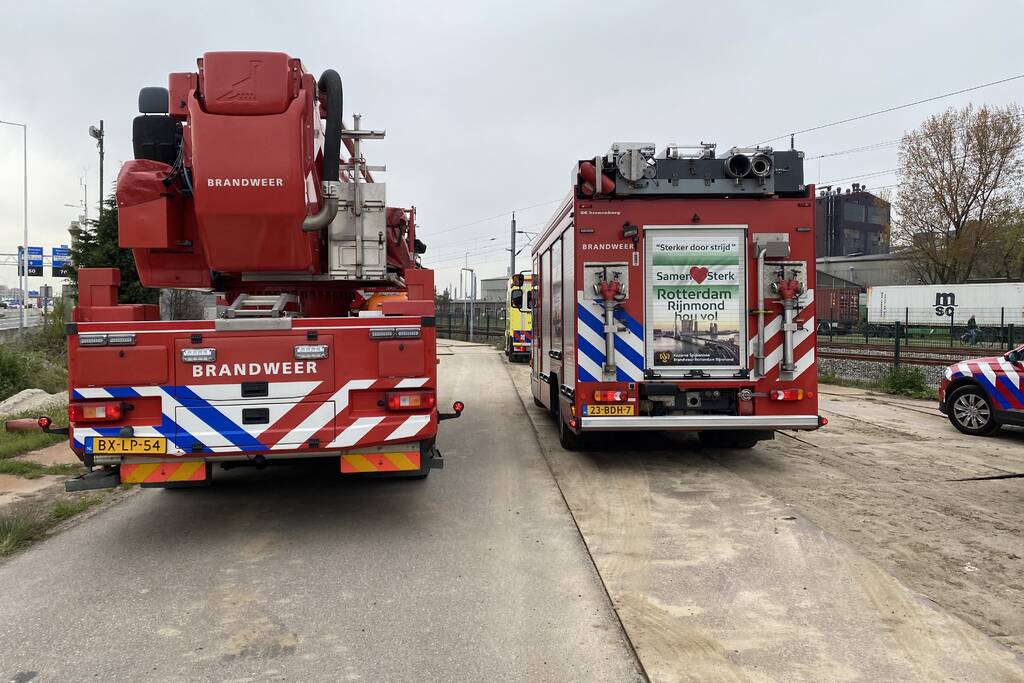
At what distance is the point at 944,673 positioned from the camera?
3.35 m

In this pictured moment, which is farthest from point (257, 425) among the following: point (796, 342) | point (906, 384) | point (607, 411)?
point (906, 384)

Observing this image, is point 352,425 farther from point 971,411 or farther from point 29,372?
point 29,372

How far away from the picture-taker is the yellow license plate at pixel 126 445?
4996mm

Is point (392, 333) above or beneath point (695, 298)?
beneath

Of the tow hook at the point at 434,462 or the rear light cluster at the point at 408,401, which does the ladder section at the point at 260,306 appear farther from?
the tow hook at the point at 434,462

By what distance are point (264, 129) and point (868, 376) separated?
17.2 m

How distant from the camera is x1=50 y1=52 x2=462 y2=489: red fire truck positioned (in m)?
5.04

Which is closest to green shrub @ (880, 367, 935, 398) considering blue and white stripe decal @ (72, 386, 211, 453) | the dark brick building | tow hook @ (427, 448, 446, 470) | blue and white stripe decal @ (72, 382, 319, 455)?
tow hook @ (427, 448, 446, 470)

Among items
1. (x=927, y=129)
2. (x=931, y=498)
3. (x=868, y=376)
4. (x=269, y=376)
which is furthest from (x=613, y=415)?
(x=927, y=129)

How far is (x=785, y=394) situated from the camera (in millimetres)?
7426

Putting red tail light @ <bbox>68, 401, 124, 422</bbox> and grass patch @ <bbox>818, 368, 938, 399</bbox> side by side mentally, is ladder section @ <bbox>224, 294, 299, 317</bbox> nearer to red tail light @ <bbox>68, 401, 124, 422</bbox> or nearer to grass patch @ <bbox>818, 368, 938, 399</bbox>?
red tail light @ <bbox>68, 401, 124, 422</bbox>

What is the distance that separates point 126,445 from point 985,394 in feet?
34.0

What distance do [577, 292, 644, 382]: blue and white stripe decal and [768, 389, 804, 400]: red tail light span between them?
1.36 metres

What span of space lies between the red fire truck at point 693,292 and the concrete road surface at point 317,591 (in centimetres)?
154
